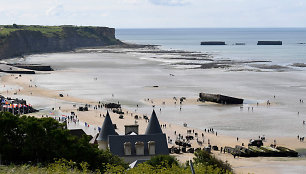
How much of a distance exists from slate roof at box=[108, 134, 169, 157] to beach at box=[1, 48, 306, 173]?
6849mm

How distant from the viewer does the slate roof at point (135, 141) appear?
121 feet

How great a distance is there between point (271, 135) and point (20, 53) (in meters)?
145

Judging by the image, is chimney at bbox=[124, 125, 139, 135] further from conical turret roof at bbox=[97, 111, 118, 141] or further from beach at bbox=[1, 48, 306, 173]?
beach at bbox=[1, 48, 306, 173]

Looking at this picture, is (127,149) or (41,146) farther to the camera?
(127,149)

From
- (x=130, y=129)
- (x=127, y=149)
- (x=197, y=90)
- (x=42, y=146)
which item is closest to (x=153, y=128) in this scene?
(x=130, y=129)

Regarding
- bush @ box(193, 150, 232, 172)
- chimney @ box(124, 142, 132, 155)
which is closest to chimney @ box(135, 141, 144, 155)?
chimney @ box(124, 142, 132, 155)

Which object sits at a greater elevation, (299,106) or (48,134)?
(48,134)

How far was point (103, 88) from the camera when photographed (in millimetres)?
94312

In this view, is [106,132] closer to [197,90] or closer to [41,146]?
[41,146]

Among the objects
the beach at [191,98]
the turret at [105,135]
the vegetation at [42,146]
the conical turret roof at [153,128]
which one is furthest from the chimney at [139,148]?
the beach at [191,98]

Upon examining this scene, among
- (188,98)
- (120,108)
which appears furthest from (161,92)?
(120,108)

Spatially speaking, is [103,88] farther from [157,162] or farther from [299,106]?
[157,162]

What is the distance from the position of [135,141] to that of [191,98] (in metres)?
45.2

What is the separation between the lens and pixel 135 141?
3709cm
